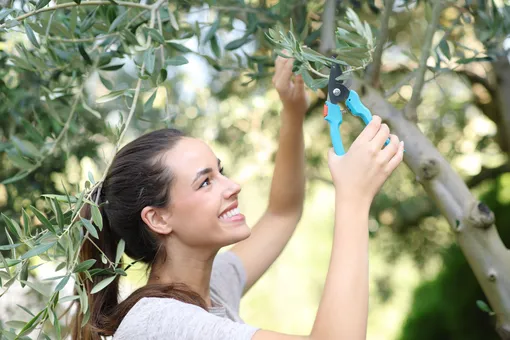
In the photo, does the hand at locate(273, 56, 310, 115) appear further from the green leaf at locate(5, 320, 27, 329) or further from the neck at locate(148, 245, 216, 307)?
the green leaf at locate(5, 320, 27, 329)

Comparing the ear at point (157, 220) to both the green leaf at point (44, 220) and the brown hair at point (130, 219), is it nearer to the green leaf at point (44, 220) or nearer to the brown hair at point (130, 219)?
the brown hair at point (130, 219)

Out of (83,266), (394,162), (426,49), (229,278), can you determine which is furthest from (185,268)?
(426,49)

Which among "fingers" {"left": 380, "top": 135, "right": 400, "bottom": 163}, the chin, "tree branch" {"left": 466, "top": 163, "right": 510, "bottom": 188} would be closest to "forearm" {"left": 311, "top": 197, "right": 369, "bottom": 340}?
"fingers" {"left": 380, "top": 135, "right": 400, "bottom": 163}

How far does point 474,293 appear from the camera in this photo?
4.51 m

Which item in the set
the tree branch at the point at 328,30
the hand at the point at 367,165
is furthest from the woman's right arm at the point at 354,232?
the tree branch at the point at 328,30

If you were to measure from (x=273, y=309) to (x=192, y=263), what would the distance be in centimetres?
622

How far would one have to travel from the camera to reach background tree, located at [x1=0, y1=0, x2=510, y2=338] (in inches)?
64.9

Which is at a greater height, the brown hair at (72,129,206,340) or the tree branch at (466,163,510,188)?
the brown hair at (72,129,206,340)

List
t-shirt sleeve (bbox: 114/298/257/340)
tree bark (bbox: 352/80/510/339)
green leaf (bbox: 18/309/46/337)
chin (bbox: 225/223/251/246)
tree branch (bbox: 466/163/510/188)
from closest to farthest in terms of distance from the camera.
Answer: green leaf (bbox: 18/309/46/337) < t-shirt sleeve (bbox: 114/298/257/340) < chin (bbox: 225/223/251/246) < tree bark (bbox: 352/80/510/339) < tree branch (bbox: 466/163/510/188)

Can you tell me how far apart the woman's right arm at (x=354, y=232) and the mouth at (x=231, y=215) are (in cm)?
44

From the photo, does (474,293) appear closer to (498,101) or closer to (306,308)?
(498,101)

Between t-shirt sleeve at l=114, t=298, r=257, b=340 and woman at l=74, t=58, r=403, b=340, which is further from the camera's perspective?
t-shirt sleeve at l=114, t=298, r=257, b=340

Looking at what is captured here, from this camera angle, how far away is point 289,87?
2193 millimetres

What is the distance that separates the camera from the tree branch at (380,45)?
1.96m
